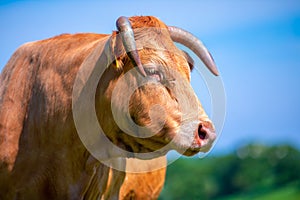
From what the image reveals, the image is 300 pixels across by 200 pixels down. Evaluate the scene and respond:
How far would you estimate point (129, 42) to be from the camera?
757 centimetres

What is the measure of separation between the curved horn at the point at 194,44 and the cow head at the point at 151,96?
250mm

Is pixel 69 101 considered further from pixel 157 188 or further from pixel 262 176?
pixel 262 176

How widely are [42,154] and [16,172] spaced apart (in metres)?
0.37

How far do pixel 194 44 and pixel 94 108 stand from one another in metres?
1.43

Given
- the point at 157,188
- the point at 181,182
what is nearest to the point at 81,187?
the point at 157,188

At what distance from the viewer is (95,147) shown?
8227mm

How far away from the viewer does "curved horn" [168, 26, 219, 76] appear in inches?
326

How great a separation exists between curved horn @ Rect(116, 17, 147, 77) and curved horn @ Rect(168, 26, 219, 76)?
2.44ft

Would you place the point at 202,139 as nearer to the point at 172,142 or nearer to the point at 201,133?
the point at 201,133

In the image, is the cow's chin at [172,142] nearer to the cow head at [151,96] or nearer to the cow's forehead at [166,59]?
the cow head at [151,96]

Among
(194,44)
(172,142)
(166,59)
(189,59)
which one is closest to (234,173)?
(194,44)

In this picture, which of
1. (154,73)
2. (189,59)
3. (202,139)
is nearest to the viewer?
(202,139)

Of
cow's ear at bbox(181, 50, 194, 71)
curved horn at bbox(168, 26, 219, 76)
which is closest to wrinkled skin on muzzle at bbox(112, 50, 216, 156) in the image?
cow's ear at bbox(181, 50, 194, 71)

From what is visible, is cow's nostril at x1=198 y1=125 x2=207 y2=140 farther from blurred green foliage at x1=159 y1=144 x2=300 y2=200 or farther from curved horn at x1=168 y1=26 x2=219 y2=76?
blurred green foliage at x1=159 y1=144 x2=300 y2=200
